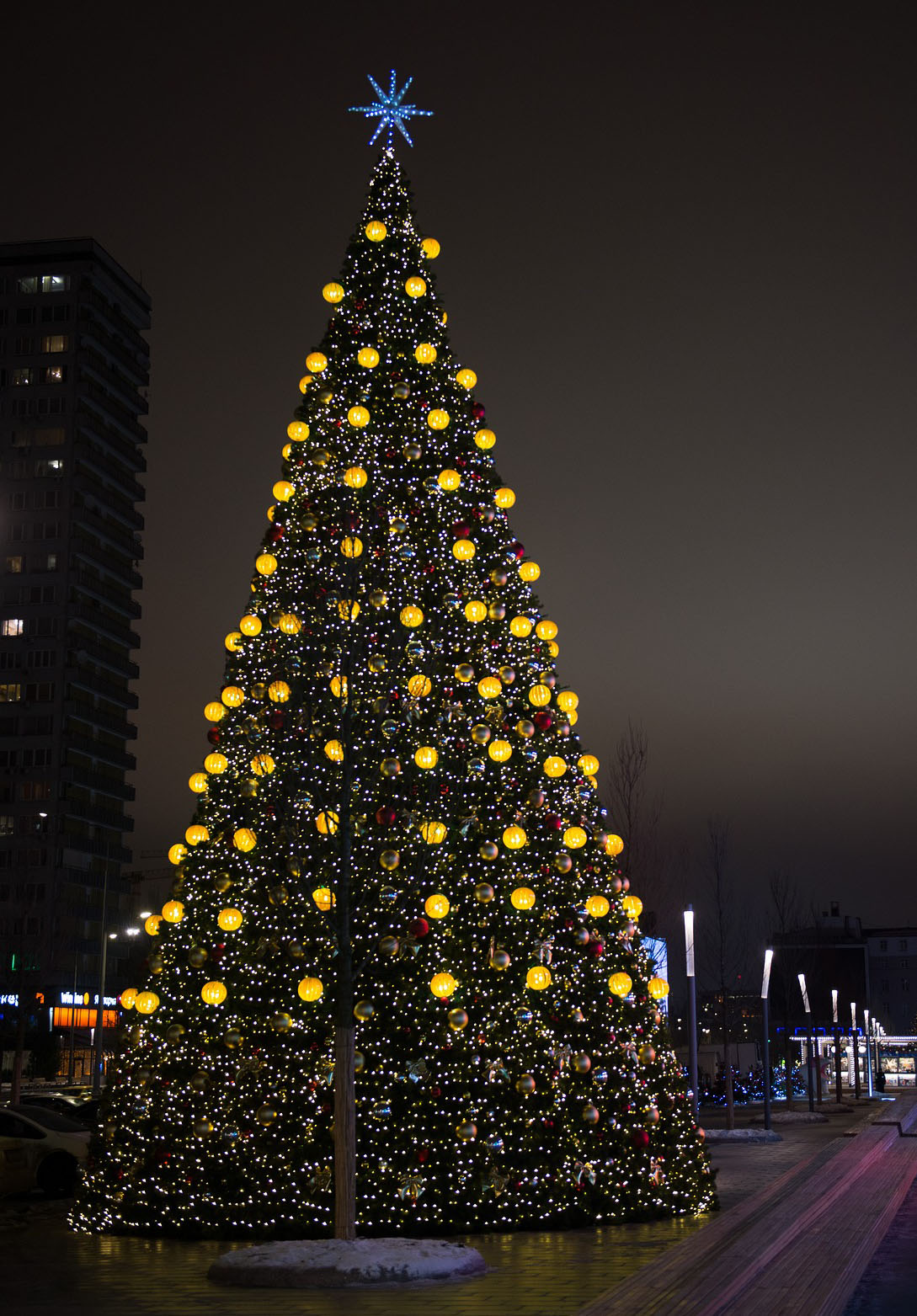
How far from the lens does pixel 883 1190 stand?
19000 mm

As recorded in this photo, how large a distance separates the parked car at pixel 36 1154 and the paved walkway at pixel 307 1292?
15.6 ft

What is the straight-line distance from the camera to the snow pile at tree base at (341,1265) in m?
11.8

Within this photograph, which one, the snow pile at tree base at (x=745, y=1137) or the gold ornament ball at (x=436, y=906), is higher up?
the gold ornament ball at (x=436, y=906)

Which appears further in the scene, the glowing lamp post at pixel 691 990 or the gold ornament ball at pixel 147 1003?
the glowing lamp post at pixel 691 990

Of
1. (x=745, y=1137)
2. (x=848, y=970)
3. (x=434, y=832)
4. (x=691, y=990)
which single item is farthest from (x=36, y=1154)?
(x=848, y=970)

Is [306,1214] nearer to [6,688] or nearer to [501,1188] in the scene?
[501,1188]

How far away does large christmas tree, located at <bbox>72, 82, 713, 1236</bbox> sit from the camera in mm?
14008

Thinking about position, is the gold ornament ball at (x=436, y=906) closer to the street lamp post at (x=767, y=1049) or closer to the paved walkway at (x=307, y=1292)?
the paved walkway at (x=307, y=1292)

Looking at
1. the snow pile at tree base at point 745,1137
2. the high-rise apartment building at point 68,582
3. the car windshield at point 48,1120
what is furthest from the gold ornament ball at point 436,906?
the high-rise apartment building at point 68,582

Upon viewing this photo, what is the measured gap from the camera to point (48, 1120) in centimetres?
2230

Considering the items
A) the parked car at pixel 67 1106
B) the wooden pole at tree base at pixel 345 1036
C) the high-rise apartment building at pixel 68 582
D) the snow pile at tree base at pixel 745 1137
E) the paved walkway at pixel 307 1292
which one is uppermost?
the high-rise apartment building at pixel 68 582

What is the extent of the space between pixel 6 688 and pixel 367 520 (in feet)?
256

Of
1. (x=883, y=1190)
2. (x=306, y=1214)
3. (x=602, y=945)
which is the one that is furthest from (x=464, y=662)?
(x=883, y=1190)

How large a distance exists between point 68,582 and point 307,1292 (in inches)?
3202
